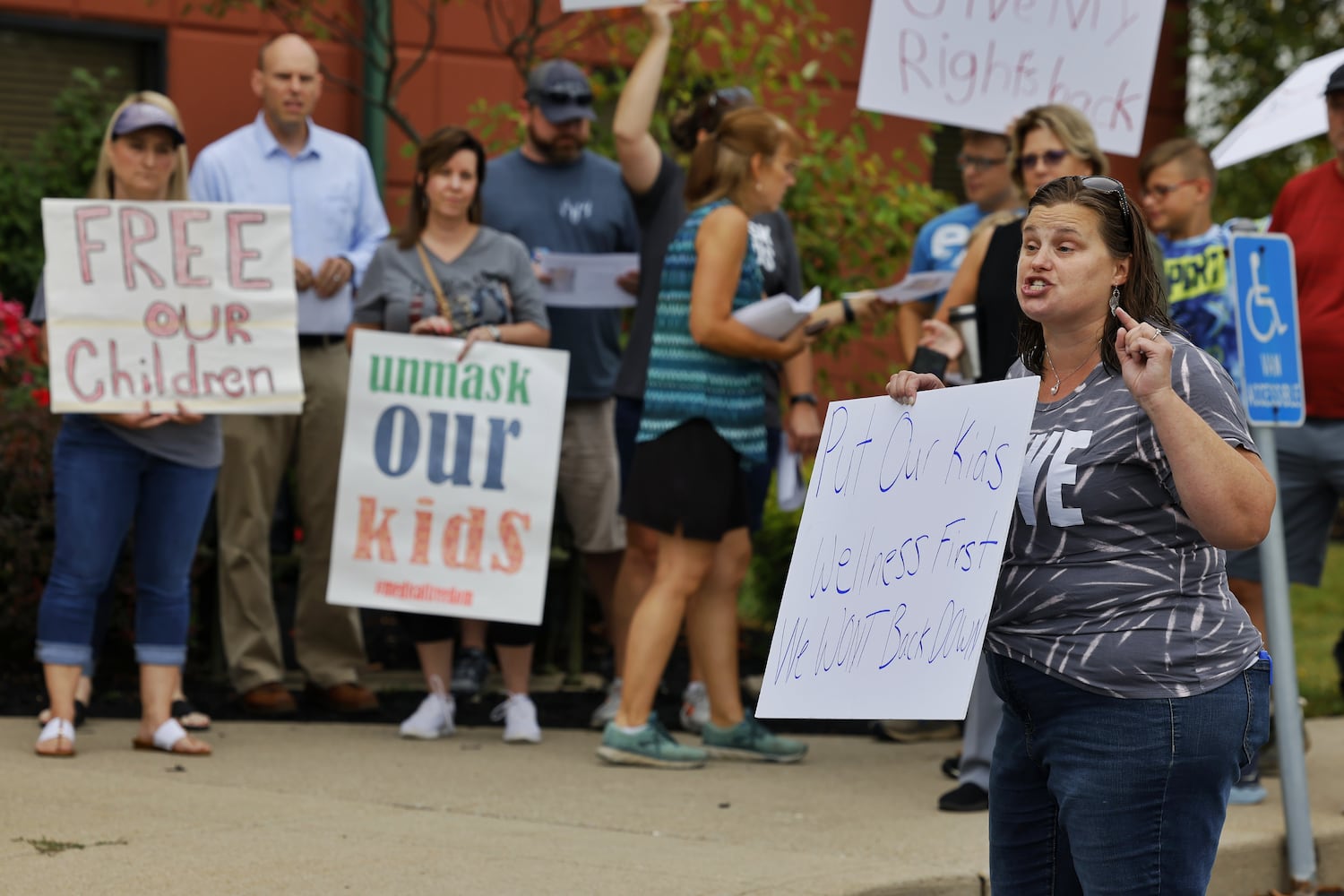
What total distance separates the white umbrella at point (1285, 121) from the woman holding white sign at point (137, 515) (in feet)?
11.5

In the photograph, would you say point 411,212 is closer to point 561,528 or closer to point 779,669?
point 561,528

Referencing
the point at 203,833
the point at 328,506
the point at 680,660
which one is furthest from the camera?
the point at 680,660

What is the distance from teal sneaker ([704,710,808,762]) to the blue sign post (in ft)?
5.72

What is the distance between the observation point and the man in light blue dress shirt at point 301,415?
6.96 m

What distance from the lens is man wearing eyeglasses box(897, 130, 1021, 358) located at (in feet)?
21.6

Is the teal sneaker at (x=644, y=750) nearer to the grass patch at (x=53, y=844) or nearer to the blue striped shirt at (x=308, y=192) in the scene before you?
the grass patch at (x=53, y=844)

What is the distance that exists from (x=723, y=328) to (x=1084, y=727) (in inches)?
120

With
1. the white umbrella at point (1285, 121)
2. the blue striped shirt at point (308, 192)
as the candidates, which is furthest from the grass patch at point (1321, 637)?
the blue striped shirt at point (308, 192)

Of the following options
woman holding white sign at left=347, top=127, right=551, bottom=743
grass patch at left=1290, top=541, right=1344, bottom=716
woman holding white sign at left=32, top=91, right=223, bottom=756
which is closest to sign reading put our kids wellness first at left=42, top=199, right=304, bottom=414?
woman holding white sign at left=32, top=91, right=223, bottom=756

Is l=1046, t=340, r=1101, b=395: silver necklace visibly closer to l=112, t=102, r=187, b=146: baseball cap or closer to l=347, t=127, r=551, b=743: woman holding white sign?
l=347, t=127, r=551, b=743: woman holding white sign

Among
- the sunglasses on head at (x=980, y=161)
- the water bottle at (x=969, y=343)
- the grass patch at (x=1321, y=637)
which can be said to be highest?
the sunglasses on head at (x=980, y=161)

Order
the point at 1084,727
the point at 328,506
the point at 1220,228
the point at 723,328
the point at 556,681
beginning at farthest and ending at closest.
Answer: the point at 556,681 < the point at 328,506 < the point at 1220,228 < the point at 723,328 < the point at 1084,727

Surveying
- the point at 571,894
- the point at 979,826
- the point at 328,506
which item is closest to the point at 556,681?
the point at 328,506

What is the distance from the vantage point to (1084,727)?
10.1 feet
